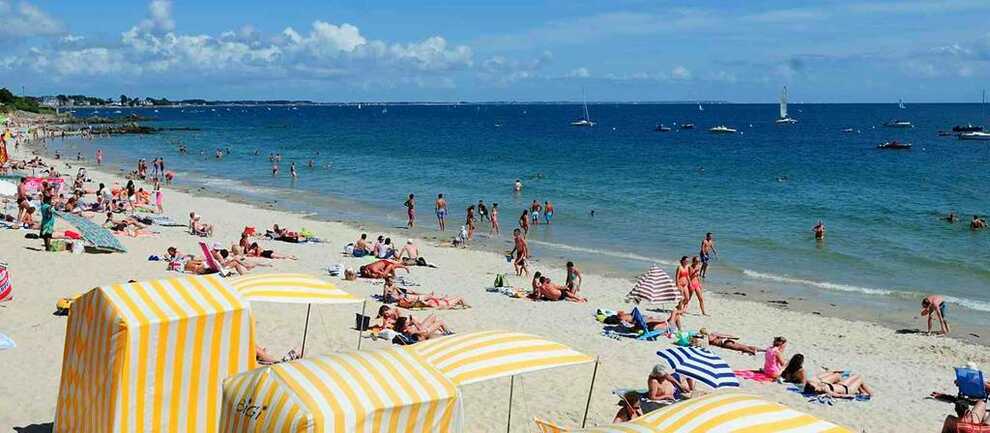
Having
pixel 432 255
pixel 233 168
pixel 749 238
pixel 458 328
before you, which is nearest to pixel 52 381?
pixel 458 328

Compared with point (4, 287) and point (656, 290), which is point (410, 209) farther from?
point (4, 287)

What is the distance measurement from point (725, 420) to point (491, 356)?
8.69 ft

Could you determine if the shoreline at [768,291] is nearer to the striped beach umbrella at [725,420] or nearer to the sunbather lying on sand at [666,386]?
the sunbather lying on sand at [666,386]

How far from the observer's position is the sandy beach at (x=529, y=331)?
1055 cm

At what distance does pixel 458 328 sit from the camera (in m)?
14.4

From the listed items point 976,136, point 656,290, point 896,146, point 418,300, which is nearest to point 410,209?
point 418,300

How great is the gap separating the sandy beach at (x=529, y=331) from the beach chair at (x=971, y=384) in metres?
0.39

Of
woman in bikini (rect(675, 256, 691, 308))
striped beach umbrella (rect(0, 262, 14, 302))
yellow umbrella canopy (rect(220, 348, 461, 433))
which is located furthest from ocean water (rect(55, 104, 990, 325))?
yellow umbrella canopy (rect(220, 348, 461, 433))

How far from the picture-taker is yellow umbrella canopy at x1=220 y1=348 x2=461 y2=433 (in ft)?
19.3

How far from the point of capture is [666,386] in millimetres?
10461

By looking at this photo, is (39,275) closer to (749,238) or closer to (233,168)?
(749,238)

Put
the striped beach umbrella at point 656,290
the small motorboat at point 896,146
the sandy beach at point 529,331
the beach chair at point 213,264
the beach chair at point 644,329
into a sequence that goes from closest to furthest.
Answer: the sandy beach at point 529,331 → the beach chair at point 644,329 → the striped beach umbrella at point 656,290 → the beach chair at point 213,264 → the small motorboat at point 896,146

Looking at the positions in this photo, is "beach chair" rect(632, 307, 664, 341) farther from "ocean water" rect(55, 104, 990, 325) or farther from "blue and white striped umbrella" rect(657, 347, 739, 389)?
"ocean water" rect(55, 104, 990, 325)

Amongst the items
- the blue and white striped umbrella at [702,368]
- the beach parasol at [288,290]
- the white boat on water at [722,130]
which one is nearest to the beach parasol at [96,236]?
the beach parasol at [288,290]
